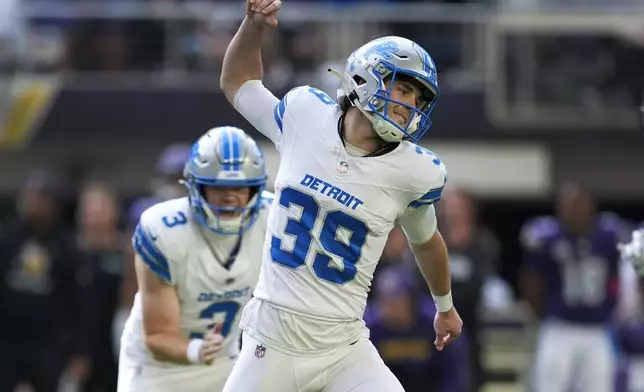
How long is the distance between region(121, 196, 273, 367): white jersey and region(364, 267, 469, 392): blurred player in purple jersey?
321cm

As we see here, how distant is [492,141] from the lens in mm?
11906

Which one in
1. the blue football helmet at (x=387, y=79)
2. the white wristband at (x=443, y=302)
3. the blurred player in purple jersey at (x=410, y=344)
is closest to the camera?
the blue football helmet at (x=387, y=79)

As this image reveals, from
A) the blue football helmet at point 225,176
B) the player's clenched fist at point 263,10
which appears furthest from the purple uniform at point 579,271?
the player's clenched fist at point 263,10

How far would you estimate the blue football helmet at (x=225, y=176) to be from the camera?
5582mm

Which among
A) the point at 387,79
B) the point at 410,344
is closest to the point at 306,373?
the point at 387,79

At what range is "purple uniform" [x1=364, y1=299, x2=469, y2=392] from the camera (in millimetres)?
8969

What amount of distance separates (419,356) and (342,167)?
4.39m

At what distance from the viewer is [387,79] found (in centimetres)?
476

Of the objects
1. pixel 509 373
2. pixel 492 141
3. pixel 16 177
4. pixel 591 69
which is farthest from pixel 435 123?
pixel 16 177

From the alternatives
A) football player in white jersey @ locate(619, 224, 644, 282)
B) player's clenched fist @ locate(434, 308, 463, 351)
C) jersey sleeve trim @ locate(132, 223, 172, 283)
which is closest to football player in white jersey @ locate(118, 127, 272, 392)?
jersey sleeve trim @ locate(132, 223, 172, 283)

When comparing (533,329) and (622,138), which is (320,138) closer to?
(533,329)

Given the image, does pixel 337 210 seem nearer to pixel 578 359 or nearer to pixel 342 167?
pixel 342 167

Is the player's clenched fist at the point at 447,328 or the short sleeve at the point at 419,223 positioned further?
the player's clenched fist at the point at 447,328

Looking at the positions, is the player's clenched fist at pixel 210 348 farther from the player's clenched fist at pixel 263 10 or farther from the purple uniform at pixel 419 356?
the purple uniform at pixel 419 356
